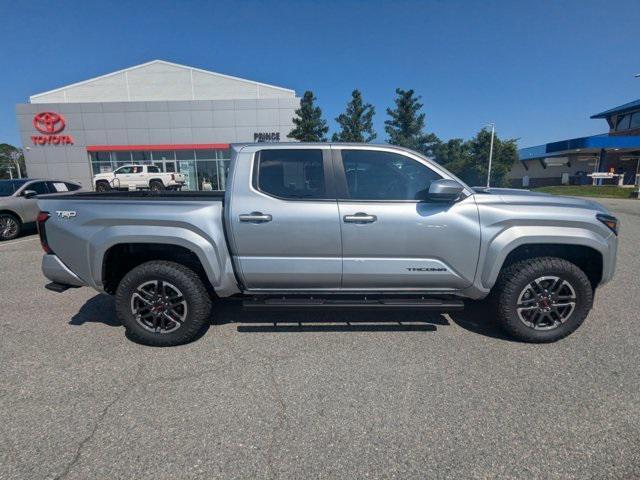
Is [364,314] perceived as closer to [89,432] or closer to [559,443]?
[559,443]

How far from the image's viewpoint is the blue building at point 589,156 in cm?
3912

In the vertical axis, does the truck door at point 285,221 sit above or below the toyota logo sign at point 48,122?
below

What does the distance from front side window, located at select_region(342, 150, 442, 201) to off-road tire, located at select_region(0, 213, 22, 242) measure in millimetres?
10284

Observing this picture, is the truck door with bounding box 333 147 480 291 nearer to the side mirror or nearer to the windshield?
the side mirror

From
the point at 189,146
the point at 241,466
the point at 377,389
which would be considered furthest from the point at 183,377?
the point at 189,146

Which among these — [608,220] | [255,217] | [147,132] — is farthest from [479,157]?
[255,217]

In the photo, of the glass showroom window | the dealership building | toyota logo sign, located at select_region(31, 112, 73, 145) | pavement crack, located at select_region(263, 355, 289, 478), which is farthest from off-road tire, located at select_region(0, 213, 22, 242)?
toyota logo sign, located at select_region(31, 112, 73, 145)

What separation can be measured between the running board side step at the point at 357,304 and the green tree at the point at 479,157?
38.1 m

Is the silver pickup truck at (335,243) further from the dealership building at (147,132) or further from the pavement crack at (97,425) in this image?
the dealership building at (147,132)

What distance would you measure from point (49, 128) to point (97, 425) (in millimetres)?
34784

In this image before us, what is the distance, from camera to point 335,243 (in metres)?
3.17

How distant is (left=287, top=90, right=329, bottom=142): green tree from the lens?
93.0ft

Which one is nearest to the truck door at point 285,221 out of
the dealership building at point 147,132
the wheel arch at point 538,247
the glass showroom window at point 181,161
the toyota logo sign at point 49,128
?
the wheel arch at point 538,247

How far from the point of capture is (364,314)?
3973 mm
